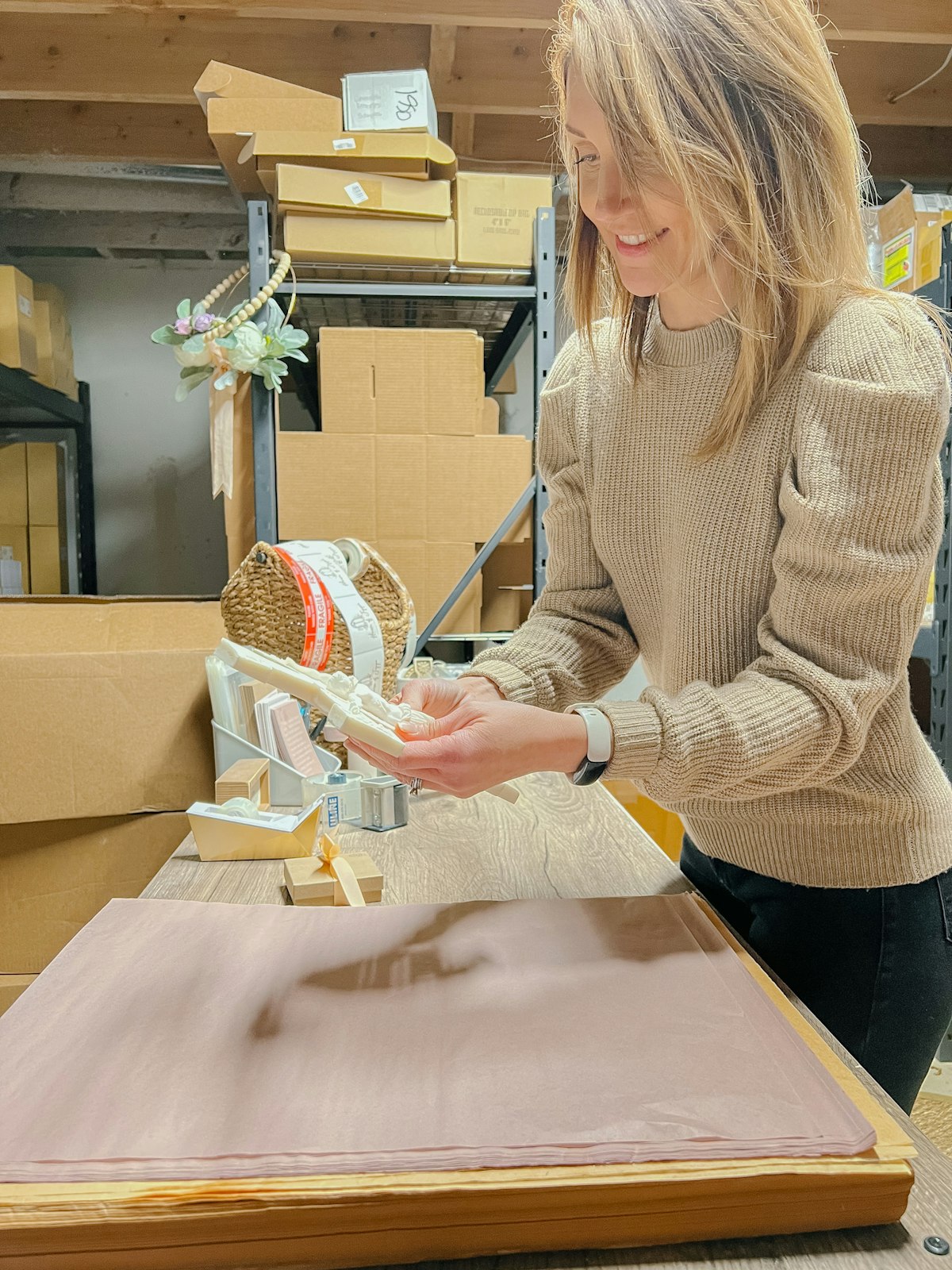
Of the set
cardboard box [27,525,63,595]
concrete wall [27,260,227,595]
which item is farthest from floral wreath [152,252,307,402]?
concrete wall [27,260,227,595]

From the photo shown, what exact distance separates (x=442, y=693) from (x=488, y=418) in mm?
1308

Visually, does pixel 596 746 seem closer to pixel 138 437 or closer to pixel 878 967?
pixel 878 967

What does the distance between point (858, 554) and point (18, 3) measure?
2294mm

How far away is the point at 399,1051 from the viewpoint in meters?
0.50

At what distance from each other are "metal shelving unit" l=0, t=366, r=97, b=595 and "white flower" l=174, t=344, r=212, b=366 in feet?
3.77

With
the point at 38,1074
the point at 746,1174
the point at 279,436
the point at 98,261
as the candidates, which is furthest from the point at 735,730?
the point at 98,261

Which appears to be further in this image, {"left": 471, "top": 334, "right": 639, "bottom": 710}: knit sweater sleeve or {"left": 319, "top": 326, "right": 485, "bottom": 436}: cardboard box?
{"left": 319, "top": 326, "right": 485, "bottom": 436}: cardboard box

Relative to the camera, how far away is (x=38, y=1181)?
16.0 inches

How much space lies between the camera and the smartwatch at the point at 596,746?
2.02ft

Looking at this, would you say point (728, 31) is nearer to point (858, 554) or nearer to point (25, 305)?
point (858, 554)

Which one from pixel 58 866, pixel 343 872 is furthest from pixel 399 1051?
pixel 58 866

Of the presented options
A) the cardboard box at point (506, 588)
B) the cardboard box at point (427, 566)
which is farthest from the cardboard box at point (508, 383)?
the cardboard box at point (427, 566)

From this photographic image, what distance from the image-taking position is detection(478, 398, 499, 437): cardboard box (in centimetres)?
195

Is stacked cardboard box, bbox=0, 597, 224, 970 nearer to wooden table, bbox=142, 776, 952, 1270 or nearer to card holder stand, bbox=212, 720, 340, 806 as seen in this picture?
card holder stand, bbox=212, 720, 340, 806
